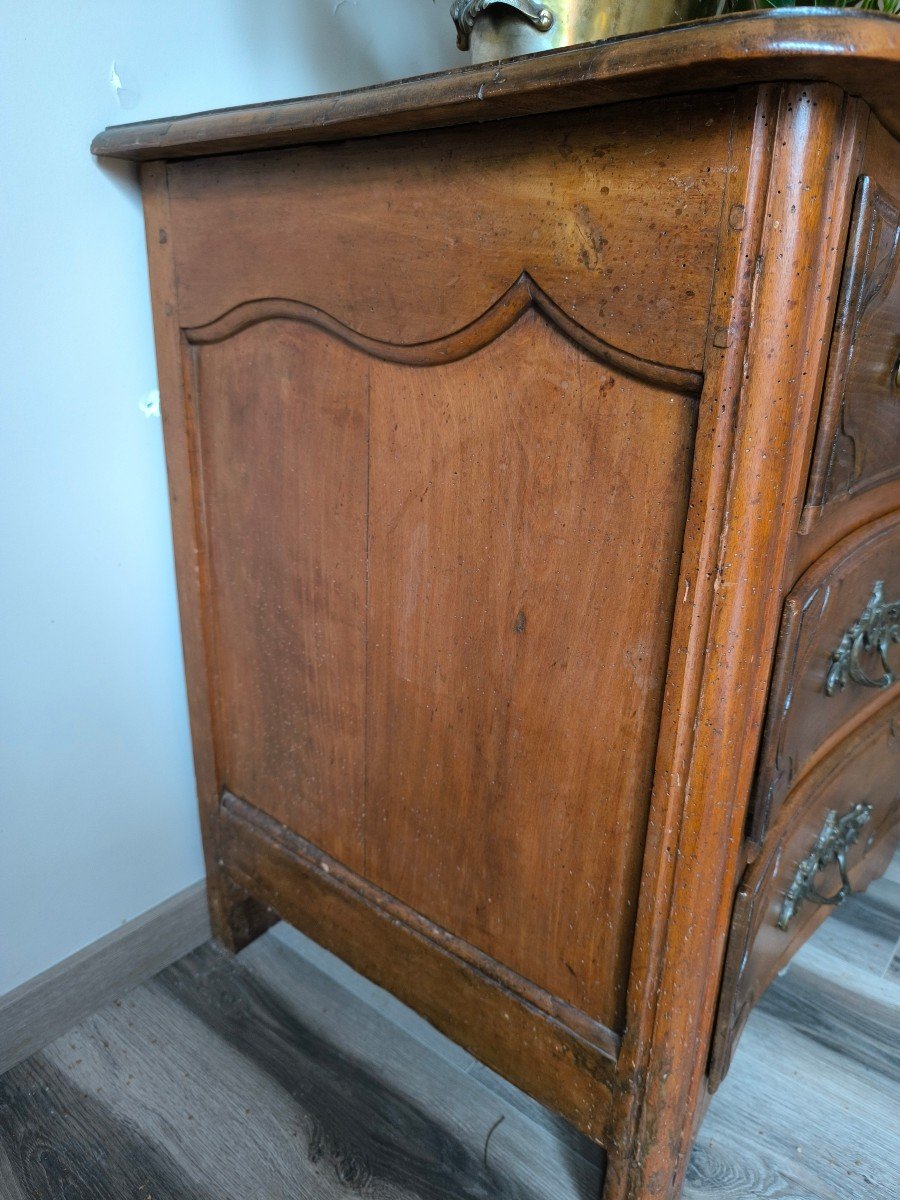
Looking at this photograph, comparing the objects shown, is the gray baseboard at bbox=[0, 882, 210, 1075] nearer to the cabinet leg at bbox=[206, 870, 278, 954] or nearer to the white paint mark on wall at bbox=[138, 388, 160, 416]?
the cabinet leg at bbox=[206, 870, 278, 954]

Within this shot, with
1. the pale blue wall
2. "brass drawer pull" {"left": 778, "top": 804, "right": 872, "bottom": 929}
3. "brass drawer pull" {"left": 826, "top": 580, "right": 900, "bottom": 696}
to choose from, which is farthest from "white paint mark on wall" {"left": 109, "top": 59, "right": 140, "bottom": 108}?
"brass drawer pull" {"left": 778, "top": 804, "right": 872, "bottom": 929}

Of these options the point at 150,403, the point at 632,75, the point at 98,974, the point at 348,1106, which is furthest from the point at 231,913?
the point at 632,75

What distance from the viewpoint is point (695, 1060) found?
0.76m

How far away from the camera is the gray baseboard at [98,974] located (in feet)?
3.30

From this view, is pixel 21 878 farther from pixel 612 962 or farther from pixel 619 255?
pixel 619 255

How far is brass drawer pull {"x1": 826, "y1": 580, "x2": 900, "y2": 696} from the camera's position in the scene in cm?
77

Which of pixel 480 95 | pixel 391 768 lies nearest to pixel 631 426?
pixel 480 95

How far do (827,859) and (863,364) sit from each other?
54cm

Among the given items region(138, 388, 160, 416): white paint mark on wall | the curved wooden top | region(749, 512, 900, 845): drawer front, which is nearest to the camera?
the curved wooden top

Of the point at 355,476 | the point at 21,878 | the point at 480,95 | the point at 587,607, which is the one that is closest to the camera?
the point at 480,95

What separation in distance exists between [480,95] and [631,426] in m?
0.23

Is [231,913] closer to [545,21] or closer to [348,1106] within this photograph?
[348,1106]

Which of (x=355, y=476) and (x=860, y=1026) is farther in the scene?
(x=860, y=1026)

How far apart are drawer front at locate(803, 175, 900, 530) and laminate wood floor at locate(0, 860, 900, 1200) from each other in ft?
2.40
